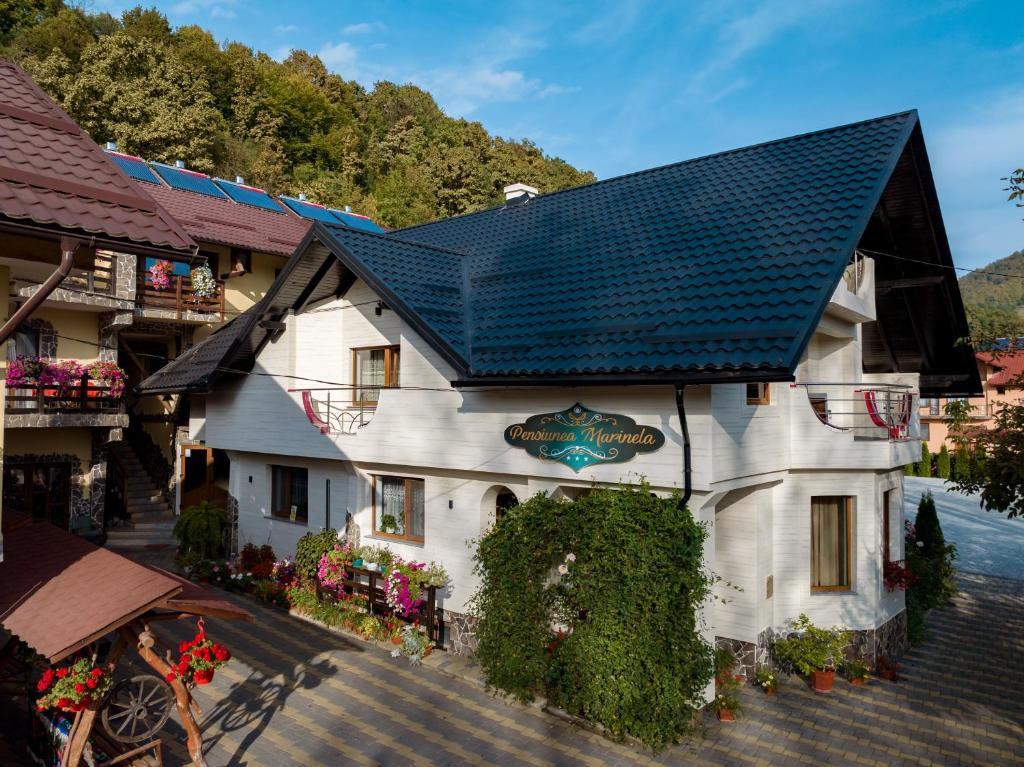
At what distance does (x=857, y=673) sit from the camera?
423 inches

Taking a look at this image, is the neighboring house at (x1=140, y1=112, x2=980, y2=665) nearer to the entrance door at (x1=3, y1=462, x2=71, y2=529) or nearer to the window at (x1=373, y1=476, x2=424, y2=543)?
the window at (x1=373, y1=476, x2=424, y2=543)

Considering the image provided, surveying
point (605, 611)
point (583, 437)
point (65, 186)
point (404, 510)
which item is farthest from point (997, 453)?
point (65, 186)

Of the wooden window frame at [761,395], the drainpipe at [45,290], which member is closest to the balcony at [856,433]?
the wooden window frame at [761,395]

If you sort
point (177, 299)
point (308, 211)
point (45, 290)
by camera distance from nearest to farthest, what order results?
1. point (45, 290)
2. point (177, 299)
3. point (308, 211)

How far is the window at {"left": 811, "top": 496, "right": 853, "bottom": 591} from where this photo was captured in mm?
11633

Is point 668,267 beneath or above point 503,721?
above

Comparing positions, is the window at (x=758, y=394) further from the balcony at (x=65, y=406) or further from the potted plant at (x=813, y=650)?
the balcony at (x=65, y=406)

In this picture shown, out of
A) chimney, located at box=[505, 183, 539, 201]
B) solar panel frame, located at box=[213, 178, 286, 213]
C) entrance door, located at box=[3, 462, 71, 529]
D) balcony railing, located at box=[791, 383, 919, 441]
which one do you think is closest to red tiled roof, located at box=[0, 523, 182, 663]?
balcony railing, located at box=[791, 383, 919, 441]

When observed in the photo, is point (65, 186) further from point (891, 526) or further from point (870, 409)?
point (891, 526)

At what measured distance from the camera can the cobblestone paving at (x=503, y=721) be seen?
8273 mm

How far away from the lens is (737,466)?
9.52m

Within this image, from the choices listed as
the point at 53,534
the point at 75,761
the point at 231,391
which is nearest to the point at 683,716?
the point at 75,761

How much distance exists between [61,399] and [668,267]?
17.0 metres

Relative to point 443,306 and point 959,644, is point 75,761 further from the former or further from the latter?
point 959,644
